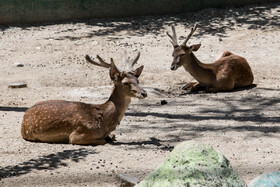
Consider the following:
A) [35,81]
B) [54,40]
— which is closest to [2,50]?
[54,40]

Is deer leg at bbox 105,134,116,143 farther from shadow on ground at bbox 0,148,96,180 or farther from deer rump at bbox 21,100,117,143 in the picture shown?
shadow on ground at bbox 0,148,96,180

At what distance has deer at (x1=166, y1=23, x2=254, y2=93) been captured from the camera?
10328mm

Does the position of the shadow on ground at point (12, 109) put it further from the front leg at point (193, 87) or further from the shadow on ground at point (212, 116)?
the front leg at point (193, 87)

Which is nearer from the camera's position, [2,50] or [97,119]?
[97,119]

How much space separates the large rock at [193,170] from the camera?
12.3ft

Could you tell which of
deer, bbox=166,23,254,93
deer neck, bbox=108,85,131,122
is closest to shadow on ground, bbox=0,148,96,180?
deer neck, bbox=108,85,131,122

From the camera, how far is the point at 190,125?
25.8 feet

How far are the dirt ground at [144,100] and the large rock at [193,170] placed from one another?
1651 mm

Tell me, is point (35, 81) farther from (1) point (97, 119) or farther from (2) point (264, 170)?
(2) point (264, 170)

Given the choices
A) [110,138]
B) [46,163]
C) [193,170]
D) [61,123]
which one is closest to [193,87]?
[110,138]

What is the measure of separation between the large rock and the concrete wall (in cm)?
1300

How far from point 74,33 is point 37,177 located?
9.83m

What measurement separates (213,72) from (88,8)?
7039mm

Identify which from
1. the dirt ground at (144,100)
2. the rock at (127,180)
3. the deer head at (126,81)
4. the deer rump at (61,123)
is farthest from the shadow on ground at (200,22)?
the rock at (127,180)
